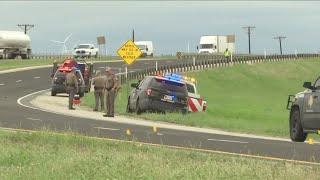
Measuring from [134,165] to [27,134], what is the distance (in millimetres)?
6036

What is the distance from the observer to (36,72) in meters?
63.0

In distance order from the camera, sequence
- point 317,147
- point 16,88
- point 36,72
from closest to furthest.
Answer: point 317,147 → point 16,88 → point 36,72

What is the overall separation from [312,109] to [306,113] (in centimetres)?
29

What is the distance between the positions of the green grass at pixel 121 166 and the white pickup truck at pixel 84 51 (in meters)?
81.3

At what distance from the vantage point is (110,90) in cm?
2653

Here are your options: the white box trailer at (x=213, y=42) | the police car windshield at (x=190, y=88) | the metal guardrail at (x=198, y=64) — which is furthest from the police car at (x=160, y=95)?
the white box trailer at (x=213, y=42)

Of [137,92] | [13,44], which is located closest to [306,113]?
[137,92]

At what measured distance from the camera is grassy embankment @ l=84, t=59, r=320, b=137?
25.7m

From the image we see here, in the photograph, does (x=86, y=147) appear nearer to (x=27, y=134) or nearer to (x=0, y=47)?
(x=27, y=134)

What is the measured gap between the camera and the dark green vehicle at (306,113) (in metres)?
14.8

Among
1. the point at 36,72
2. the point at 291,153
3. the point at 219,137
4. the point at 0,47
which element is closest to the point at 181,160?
the point at 291,153

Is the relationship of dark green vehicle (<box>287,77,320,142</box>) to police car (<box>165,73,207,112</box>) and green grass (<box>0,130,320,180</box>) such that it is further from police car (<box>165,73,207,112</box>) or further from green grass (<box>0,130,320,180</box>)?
police car (<box>165,73,207,112</box>)

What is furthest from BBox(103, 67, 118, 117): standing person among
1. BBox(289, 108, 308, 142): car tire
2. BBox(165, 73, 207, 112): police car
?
BBox(289, 108, 308, 142): car tire

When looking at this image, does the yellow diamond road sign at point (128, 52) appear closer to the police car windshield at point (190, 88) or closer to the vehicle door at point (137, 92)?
the vehicle door at point (137, 92)
